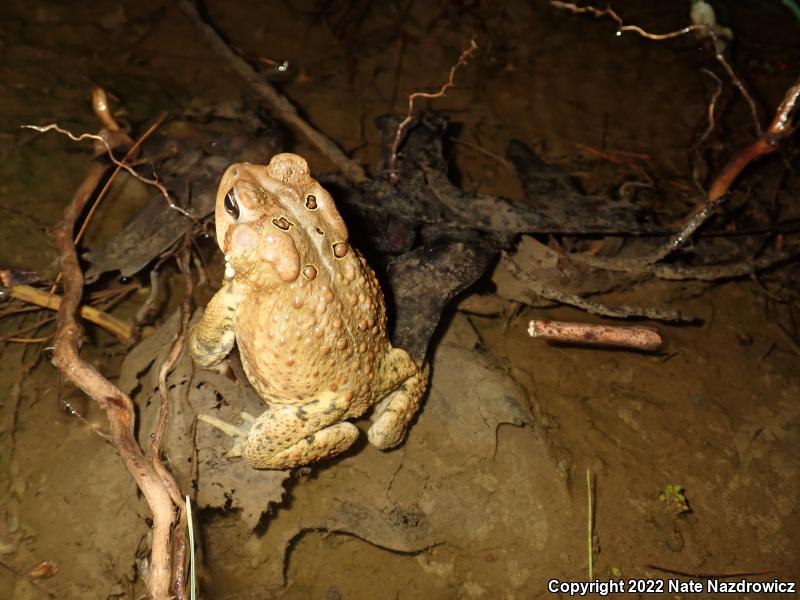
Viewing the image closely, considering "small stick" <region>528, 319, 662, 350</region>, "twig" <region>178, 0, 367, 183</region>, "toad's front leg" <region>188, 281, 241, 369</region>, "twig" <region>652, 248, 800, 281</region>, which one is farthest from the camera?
"twig" <region>178, 0, 367, 183</region>

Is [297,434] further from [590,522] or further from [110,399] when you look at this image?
[590,522]

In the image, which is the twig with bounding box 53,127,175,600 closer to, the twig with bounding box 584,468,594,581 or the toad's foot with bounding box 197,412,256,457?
the toad's foot with bounding box 197,412,256,457

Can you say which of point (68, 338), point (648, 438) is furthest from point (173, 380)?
point (648, 438)

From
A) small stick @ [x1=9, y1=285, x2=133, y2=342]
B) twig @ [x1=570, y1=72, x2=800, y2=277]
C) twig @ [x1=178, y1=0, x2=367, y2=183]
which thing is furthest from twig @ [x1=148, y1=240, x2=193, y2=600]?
twig @ [x1=570, y1=72, x2=800, y2=277]

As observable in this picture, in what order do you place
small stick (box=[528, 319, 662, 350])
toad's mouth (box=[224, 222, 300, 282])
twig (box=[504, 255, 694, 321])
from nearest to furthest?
toad's mouth (box=[224, 222, 300, 282]), small stick (box=[528, 319, 662, 350]), twig (box=[504, 255, 694, 321])

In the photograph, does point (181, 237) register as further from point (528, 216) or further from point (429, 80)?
point (429, 80)

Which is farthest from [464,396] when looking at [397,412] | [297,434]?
[297,434]
